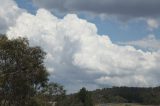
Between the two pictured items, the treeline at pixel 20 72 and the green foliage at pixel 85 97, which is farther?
the green foliage at pixel 85 97

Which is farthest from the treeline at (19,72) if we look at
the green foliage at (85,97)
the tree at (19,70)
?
the green foliage at (85,97)

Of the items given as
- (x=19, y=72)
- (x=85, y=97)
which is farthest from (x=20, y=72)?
(x=85, y=97)

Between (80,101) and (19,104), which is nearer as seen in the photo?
(19,104)

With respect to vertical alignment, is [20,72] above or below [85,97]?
below

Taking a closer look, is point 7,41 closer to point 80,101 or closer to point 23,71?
point 23,71

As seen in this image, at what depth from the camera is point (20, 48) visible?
6450 centimetres

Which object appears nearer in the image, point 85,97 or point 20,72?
point 20,72

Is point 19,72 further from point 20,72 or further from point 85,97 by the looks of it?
point 85,97

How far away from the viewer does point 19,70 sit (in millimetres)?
64125

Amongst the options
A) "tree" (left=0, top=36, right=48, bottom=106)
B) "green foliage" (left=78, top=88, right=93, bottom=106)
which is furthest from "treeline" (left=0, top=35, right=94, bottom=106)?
"green foliage" (left=78, top=88, right=93, bottom=106)

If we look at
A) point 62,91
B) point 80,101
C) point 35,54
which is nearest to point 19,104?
point 35,54

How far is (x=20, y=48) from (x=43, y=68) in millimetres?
4321

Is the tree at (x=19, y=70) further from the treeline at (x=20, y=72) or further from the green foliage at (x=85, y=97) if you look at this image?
the green foliage at (x=85, y=97)

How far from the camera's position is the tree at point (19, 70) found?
63.6 meters
